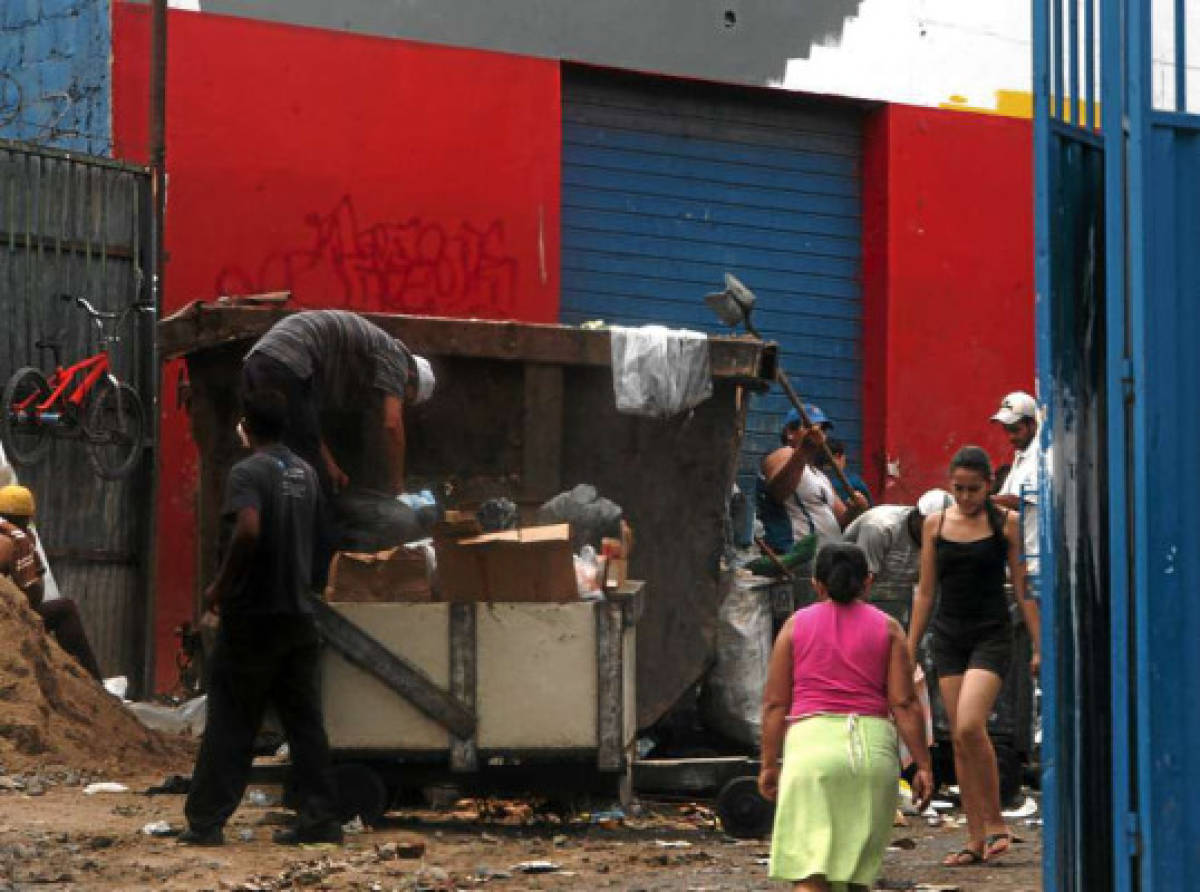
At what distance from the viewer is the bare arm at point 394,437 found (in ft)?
33.2

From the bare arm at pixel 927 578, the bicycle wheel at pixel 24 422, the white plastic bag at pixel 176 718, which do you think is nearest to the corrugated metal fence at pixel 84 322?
the bicycle wheel at pixel 24 422

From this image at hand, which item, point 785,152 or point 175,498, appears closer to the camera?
point 175,498

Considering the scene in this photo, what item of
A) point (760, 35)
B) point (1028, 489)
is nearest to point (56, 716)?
point (1028, 489)

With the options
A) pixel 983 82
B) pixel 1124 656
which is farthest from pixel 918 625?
pixel 983 82

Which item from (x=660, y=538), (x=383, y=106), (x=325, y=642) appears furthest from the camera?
(x=383, y=106)

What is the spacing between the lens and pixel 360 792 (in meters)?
9.52

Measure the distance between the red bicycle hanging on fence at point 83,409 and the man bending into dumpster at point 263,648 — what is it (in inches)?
160

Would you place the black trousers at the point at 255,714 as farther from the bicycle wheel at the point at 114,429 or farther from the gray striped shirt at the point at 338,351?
the bicycle wheel at the point at 114,429

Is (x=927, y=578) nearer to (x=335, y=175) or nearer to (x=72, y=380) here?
(x=72, y=380)

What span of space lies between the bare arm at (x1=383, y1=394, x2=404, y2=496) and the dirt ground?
4.71 feet

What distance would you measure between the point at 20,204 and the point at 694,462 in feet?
14.8

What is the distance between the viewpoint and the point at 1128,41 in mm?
5688

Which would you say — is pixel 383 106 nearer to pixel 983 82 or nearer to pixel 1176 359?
pixel 983 82

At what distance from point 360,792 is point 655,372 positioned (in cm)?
245
